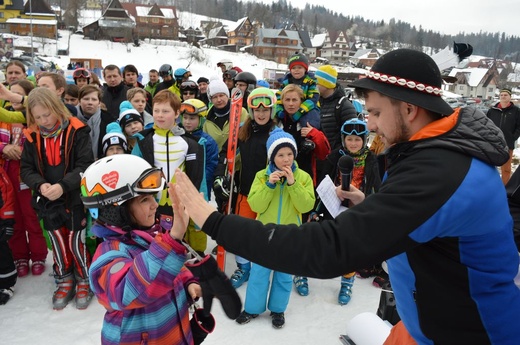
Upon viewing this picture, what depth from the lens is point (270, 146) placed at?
12.3 feet

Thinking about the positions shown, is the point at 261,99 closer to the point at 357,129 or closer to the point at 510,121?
the point at 357,129

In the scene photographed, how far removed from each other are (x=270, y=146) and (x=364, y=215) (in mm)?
2528

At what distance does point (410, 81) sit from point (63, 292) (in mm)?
3869

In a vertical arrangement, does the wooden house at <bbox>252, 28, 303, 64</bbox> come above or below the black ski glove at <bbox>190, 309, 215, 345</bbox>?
above

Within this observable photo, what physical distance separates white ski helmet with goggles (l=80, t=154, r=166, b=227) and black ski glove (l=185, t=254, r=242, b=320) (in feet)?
1.62

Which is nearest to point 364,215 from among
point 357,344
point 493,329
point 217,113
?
point 493,329

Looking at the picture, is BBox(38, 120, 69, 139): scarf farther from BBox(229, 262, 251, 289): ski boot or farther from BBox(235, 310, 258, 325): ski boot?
BBox(235, 310, 258, 325): ski boot

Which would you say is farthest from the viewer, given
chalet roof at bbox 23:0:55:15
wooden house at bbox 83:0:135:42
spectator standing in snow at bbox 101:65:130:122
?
wooden house at bbox 83:0:135:42

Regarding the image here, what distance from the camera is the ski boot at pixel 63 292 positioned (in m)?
3.78

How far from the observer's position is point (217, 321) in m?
3.66

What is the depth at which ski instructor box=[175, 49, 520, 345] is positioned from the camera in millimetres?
1236

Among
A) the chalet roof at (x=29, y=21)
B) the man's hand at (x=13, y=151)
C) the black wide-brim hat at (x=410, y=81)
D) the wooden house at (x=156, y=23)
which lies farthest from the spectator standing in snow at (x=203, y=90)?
the wooden house at (x=156, y=23)

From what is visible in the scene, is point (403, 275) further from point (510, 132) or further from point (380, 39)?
point (380, 39)

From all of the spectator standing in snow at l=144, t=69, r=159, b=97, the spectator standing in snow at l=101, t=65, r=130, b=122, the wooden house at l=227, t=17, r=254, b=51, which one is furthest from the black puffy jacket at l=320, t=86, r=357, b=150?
the wooden house at l=227, t=17, r=254, b=51
